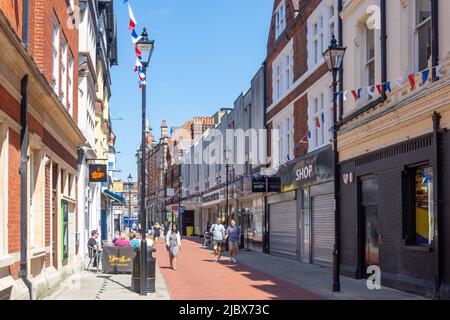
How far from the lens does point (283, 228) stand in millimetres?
31469

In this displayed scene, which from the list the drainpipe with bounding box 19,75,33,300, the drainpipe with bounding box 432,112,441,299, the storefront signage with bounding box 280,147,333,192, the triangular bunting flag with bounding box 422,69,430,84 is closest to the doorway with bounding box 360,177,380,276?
the storefront signage with bounding box 280,147,333,192

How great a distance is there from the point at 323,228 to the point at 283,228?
6857mm

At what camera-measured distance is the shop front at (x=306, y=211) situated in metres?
24.0

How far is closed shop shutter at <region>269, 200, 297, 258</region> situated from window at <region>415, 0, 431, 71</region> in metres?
14.0

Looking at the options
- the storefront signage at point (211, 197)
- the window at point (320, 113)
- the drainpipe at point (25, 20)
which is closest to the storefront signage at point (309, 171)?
the window at point (320, 113)

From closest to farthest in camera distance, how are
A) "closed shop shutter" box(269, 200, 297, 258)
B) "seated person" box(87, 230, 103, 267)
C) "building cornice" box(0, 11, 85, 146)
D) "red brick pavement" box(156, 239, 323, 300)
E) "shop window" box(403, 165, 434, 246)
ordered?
"building cornice" box(0, 11, 85, 146) < "shop window" box(403, 165, 434, 246) < "red brick pavement" box(156, 239, 323, 300) < "seated person" box(87, 230, 103, 267) < "closed shop shutter" box(269, 200, 297, 258)

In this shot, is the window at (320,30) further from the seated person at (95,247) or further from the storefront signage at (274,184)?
the seated person at (95,247)

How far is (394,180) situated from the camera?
55.8 ft

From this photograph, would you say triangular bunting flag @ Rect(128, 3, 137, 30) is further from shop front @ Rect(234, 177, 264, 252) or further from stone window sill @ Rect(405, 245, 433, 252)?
shop front @ Rect(234, 177, 264, 252)

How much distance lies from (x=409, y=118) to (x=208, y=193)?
43791mm

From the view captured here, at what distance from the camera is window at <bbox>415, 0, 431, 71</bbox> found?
50.8 ft

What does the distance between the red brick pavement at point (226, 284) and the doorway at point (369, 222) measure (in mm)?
2439

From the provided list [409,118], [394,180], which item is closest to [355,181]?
[394,180]

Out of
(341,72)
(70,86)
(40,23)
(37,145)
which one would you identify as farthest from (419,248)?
(70,86)
